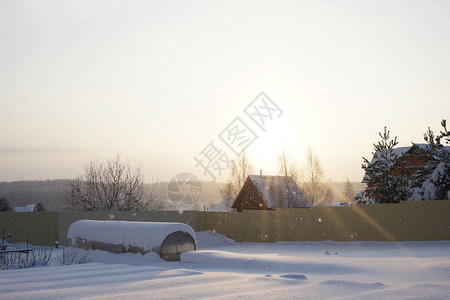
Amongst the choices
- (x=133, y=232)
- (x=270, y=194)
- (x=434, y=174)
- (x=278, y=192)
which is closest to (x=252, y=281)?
(x=133, y=232)

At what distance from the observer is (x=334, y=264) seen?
11234 millimetres

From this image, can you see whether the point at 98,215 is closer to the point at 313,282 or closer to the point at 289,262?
the point at 289,262

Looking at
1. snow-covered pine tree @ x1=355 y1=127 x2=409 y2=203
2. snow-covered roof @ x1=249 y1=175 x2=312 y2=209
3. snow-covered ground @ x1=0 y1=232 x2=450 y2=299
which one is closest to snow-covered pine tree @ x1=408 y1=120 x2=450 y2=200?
snow-covered pine tree @ x1=355 y1=127 x2=409 y2=203

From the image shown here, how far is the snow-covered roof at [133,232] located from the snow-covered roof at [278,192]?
2376cm

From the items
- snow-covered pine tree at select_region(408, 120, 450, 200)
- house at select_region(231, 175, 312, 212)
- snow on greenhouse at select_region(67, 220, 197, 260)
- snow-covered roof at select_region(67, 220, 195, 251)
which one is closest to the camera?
snow on greenhouse at select_region(67, 220, 197, 260)

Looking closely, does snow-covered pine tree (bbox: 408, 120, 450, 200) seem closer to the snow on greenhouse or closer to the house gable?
the snow on greenhouse

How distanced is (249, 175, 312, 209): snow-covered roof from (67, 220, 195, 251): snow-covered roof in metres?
23.8

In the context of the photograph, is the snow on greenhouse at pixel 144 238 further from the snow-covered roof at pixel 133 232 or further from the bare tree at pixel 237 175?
the bare tree at pixel 237 175

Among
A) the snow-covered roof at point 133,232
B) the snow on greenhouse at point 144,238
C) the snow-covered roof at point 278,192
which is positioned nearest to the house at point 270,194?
the snow-covered roof at point 278,192

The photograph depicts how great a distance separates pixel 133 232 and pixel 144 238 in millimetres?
708

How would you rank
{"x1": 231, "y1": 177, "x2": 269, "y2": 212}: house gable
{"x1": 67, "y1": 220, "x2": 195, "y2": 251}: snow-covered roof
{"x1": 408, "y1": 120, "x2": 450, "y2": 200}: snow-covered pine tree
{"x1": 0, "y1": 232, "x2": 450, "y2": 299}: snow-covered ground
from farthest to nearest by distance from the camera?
{"x1": 231, "y1": 177, "x2": 269, "y2": 212}: house gable, {"x1": 408, "y1": 120, "x2": 450, "y2": 200}: snow-covered pine tree, {"x1": 67, "y1": 220, "x2": 195, "y2": 251}: snow-covered roof, {"x1": 0, "y1": 232, "x2": 450, "y2": 299}: snow-covered ground

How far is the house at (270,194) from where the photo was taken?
4044 centimetres

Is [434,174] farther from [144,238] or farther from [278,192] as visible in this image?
[278,192]

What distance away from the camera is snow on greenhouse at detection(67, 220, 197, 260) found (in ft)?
51.3
